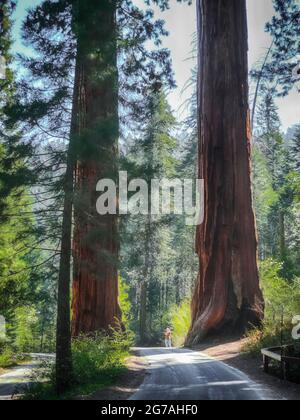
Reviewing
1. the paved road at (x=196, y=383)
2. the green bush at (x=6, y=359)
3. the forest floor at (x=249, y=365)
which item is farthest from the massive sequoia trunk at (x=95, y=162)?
the green bush at (x=6, y=359)

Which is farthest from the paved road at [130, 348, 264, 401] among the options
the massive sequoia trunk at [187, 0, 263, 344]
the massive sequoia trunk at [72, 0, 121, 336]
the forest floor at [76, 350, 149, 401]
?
the massive sequoia trunk at [187, 0, 263, 344]

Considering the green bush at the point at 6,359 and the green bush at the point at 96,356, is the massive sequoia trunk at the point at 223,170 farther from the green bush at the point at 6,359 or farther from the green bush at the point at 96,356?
the green bush at the point at 6,359

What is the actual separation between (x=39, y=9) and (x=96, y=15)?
4.22 ft

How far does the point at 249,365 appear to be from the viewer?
1114 cm

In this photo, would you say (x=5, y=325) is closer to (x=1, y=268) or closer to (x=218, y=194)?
(x=1, y=268)

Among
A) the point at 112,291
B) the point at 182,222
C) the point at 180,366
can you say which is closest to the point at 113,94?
the point at 112,291

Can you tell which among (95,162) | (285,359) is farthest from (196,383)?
(95,162)

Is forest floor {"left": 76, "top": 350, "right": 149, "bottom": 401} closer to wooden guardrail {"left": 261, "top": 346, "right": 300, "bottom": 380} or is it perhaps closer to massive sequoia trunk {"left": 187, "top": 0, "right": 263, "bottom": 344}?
wooden guardrail {"left": 261, "top": 346, "right": 300, "bottom": 380}

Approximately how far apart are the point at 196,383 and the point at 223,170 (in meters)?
11.1

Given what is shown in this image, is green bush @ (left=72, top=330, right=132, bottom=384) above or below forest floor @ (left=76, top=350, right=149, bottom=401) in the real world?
above

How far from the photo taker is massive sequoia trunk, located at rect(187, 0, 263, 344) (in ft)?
56.8

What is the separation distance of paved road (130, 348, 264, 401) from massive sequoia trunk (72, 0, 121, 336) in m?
2.40

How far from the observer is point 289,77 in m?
13.7

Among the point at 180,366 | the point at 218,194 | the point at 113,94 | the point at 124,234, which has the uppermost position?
the point at 113,94
